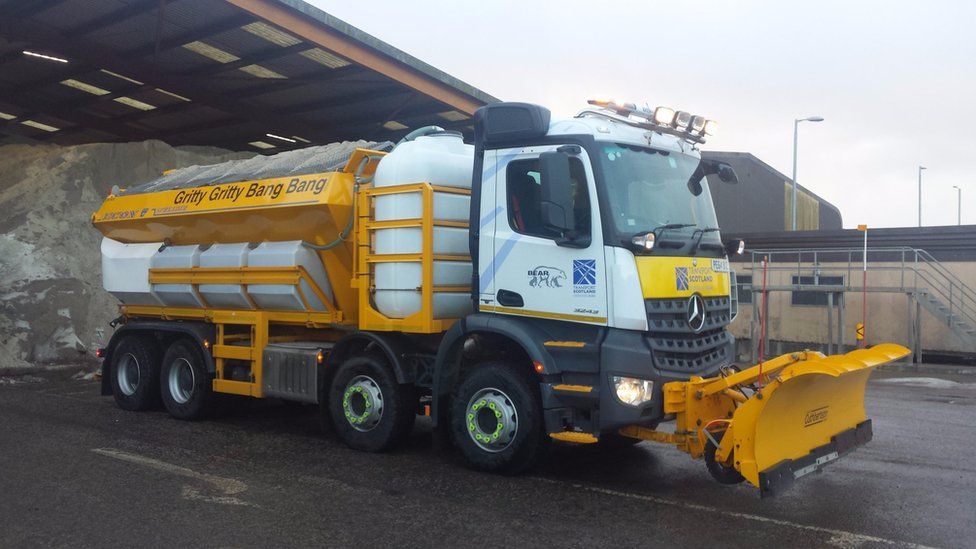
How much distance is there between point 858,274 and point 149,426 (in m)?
18.1

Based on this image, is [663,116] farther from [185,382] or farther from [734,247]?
[185,382]

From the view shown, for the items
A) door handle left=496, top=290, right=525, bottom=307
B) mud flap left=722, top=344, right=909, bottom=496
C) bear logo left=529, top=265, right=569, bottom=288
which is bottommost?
mud flap left=722, top=344, right=909, bottom=496

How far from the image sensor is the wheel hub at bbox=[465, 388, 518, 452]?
24.2 ft

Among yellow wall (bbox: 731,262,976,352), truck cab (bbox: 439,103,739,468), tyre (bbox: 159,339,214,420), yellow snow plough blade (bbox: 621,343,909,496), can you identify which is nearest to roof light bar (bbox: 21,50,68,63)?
tyre (bbox: 159,339,214,420)

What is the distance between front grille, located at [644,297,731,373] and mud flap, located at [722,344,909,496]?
86cm

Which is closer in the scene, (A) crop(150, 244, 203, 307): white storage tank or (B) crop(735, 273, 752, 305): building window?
(A) crop(150, 244, 203, 307): white storage tank

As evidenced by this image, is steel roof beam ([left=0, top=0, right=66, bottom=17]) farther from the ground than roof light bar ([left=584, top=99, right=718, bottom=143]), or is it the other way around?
steel roof beam ([left=0, top=0, right=66, bottom=17])

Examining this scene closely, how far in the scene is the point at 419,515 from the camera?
20.8ft

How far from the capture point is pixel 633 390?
6.76 m

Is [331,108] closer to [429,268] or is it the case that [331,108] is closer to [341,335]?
[341,335]

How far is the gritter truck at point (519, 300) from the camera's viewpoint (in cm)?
674

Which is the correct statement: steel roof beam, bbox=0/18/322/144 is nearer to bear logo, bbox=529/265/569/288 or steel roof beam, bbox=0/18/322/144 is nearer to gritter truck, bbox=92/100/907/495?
gritter truck, bbox=92/100/907/495

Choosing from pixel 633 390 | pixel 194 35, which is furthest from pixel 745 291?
pixel 633 390

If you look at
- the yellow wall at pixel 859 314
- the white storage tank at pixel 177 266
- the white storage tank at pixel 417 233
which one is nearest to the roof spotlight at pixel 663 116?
the white storage tank at pixel 417 233
